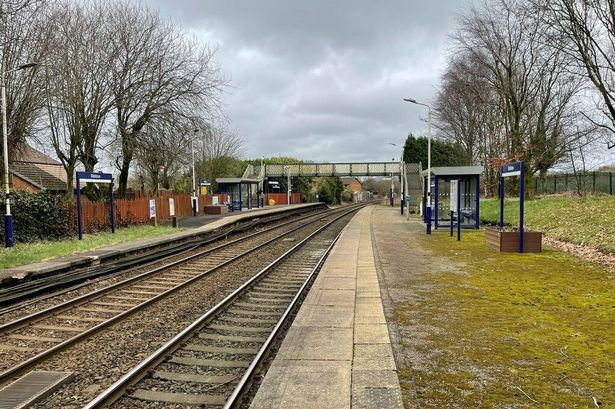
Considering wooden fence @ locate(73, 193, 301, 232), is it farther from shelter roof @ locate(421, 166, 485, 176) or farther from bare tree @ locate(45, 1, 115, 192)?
shelter roof @ locate(421, 166, 485, 176)

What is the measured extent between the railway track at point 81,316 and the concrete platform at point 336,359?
9.39ft

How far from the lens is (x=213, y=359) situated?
596 cm

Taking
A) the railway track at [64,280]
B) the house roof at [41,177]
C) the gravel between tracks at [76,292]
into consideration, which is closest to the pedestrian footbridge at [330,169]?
the house roof at [41,177]

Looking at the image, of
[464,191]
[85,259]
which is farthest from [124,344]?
[464,191]

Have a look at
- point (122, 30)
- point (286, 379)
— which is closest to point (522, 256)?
point (286, 379)

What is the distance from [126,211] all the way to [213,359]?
71.8 ft

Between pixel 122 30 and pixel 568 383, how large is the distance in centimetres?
2874

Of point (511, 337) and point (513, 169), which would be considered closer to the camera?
point (511, 337)

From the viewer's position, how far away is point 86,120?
26.2m

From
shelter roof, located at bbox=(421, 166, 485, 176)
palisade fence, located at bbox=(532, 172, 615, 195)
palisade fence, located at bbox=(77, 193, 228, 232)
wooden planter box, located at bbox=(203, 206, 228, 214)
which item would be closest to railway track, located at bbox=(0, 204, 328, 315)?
palisade fence, located at bbox=(77, 193, 228, 232)

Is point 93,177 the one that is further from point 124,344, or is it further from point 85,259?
point 124,344

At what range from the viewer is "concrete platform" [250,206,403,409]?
4.35 meters

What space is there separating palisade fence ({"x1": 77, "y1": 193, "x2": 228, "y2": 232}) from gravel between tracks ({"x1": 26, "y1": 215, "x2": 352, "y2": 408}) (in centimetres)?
1363

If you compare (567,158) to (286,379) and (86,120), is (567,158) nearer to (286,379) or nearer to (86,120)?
(86,120)
